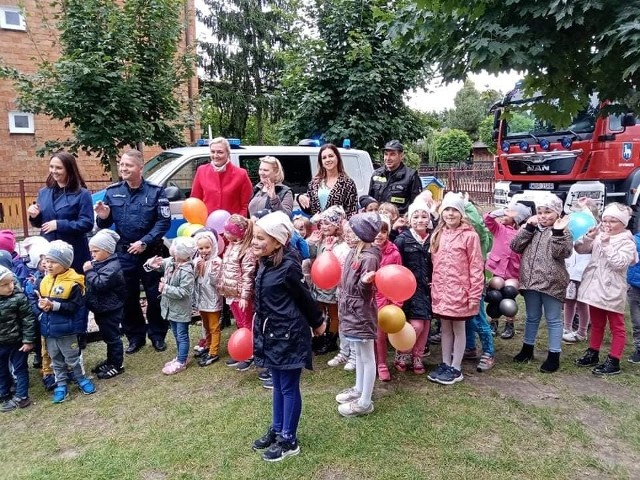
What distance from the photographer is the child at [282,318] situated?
3002 mm

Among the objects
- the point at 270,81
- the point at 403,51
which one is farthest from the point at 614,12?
the point at 270,81

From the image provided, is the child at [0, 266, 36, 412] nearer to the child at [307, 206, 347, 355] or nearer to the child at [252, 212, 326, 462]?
the child at [252, 212, 326, 462]

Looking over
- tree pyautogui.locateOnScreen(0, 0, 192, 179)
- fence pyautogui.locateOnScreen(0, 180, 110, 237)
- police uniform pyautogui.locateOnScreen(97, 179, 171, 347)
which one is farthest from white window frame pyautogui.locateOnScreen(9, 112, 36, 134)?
police uniform pyautogui.locateOnScreen(97, 179, 171, 347)

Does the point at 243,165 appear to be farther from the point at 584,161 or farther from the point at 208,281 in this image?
the point at 584,161

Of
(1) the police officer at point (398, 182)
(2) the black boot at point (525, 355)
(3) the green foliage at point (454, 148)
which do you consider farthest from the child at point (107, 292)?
(3) the green foliage at point (454, 148)

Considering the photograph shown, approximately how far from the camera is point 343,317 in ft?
11.4

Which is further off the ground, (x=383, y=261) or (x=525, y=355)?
(x=383, y=261)

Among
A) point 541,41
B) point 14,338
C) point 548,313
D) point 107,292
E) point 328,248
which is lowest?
point 14,338

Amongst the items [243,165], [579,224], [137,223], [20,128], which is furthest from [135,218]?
[20,128]

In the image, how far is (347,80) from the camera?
10.3 meters

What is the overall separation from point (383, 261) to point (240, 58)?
68.2 ft

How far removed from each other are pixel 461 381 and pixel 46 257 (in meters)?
3.52

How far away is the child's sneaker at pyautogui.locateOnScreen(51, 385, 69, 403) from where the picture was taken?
3934 millimetres

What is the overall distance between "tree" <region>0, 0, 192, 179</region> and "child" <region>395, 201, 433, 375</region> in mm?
6600
